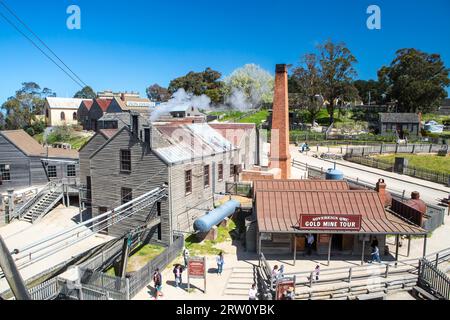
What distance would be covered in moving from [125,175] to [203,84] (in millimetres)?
83239

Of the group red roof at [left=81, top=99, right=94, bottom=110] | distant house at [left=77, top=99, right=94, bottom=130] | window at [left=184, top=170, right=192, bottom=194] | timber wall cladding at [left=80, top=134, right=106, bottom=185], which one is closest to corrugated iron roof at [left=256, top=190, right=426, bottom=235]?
window at [left=184, top=170, right=192, bottom=194]

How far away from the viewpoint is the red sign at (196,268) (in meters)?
15.9

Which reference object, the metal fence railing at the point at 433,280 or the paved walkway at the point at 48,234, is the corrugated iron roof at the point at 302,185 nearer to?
the metal fence railing at the point at 433,280

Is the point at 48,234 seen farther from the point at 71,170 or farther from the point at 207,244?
the point at 207,244

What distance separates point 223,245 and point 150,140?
8.23m

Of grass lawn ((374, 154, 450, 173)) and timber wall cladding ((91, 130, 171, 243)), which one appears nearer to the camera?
timber wall cladding ((91, 130, 171, 243))

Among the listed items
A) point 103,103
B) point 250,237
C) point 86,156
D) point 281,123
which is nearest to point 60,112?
point 103,103

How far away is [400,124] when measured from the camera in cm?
7150

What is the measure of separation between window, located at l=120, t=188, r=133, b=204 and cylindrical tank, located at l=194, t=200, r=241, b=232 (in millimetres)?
5165

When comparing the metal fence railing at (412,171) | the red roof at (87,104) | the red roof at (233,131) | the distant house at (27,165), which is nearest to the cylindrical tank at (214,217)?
the red roof at (233,131)

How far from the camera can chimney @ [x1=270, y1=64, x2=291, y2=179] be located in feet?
103

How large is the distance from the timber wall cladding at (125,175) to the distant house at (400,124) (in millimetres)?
63364

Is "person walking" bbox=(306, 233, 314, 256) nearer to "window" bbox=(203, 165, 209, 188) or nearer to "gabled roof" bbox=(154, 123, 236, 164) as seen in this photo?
"gabled roof" bbox=(154, 123, 236, 164)
